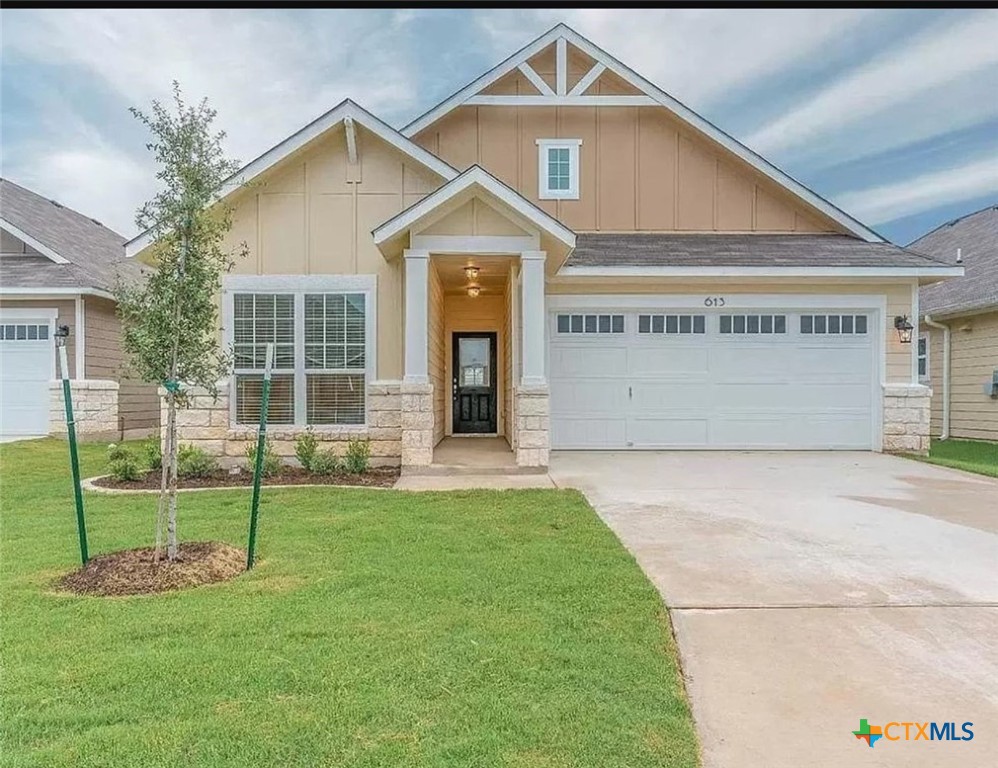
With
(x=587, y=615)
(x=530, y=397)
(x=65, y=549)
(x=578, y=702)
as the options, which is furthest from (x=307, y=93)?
(x=578, y=702)

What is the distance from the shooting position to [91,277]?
1420 centimetres

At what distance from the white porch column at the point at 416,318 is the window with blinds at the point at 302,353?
119 centimetres

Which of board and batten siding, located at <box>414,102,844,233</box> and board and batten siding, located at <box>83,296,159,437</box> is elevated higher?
board and batten siding, located at <box>414,102,844,233</box>

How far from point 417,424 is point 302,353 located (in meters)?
2.08

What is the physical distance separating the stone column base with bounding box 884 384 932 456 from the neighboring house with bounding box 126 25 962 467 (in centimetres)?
4

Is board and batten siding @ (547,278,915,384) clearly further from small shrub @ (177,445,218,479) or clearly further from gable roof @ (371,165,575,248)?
small shrub @ (177,445,218,479)

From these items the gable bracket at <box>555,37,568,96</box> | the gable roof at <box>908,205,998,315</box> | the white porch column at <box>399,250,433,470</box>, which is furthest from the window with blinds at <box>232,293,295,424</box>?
the gable roof at <box>908,205,998,315</box>

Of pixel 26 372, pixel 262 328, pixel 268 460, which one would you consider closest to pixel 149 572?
pixel 268 460

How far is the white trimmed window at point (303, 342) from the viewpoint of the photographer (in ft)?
31.6

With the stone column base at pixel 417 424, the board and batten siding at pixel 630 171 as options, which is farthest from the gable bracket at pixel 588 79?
the stone column base at pixel 417 424

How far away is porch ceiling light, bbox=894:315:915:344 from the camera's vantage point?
11148mm

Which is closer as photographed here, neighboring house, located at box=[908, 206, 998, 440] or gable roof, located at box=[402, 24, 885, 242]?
gable roof, located at box=[402, 24, 885, 242]

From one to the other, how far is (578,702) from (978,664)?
1.99 m

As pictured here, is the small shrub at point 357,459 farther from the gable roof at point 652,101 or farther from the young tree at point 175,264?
the gable roof at point 652,101
